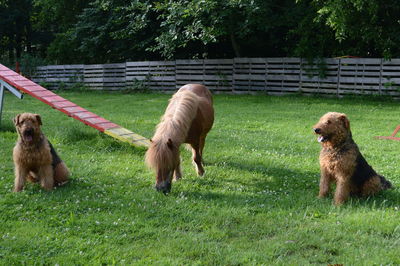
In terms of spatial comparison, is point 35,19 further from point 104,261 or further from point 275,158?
point 104,261

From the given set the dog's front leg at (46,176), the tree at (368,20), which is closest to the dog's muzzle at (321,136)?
the dog's front leg at (46,176)

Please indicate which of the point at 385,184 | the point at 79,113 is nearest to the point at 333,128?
the point at 385,184

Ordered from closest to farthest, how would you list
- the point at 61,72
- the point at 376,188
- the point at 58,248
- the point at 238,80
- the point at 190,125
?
the point at 58,248, the point at 376,188, the point at 190,125, the point at 238,80, the point at 61,72

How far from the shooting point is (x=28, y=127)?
5.84 metres

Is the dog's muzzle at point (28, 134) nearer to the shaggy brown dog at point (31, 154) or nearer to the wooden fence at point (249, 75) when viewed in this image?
the shaggy brown dog at point (31, 154)

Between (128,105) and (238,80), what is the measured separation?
6.57 m

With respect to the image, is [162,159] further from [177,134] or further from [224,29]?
[224,29]

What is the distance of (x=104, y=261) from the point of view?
3.99 m

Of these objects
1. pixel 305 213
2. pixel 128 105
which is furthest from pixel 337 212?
pixel 128 105

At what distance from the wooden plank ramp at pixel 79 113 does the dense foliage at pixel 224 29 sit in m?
9.91

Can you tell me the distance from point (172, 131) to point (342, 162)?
2.37 metres

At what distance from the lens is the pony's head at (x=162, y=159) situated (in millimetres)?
5617

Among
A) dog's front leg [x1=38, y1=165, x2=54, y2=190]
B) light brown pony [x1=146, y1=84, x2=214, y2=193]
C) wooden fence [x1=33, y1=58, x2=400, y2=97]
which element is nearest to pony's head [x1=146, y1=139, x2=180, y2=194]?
light brown pony [x1=146, y1=84, x2=214, y2=193]

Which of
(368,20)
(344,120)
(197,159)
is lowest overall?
(197,159)
